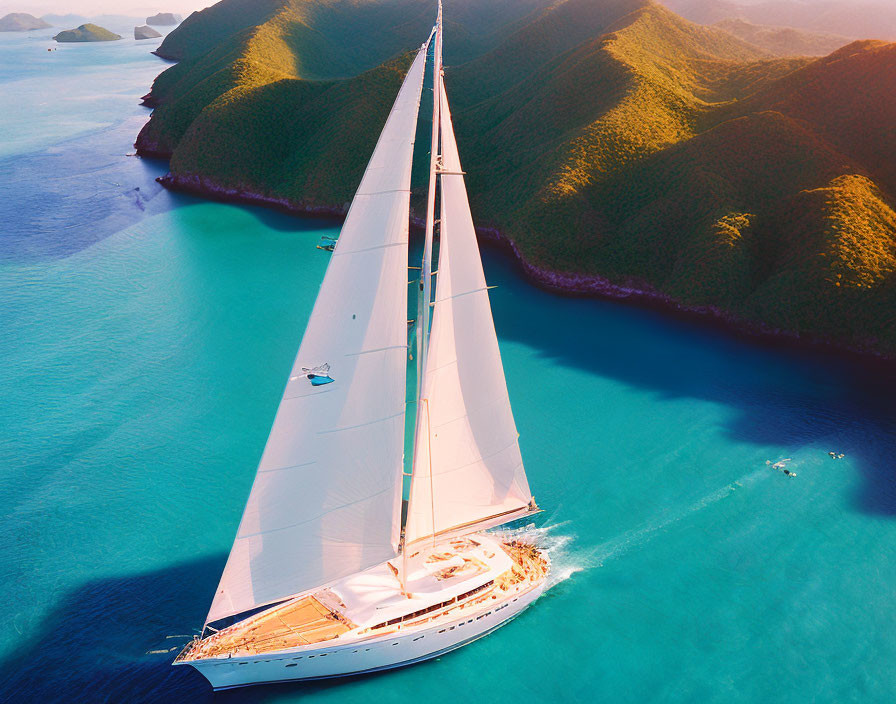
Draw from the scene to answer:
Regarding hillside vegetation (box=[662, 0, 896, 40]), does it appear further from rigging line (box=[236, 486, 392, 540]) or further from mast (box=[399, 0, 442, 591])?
rigging line (box=[236, 486, 392, 540])

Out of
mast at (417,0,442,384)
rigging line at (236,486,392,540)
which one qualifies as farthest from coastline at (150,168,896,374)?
rigging line at (236,486,392,540)

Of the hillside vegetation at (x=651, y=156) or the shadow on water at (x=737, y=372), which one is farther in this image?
the hillside vegetation at (x=651, y=156)

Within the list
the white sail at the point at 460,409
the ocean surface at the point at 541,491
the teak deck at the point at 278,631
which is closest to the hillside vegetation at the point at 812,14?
the ocean surface at the point at 541,491

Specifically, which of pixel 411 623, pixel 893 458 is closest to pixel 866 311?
pixel 893 458

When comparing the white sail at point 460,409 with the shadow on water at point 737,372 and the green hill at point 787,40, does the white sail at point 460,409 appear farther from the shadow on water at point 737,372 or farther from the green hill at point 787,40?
the green hill at point 787,40

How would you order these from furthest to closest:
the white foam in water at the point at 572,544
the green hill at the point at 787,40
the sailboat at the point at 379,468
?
the green hill at the point at 787,40 < the white foam in water at the point at 572,544 < the sailboat at the point at 379,468

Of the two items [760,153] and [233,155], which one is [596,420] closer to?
[760,153]
